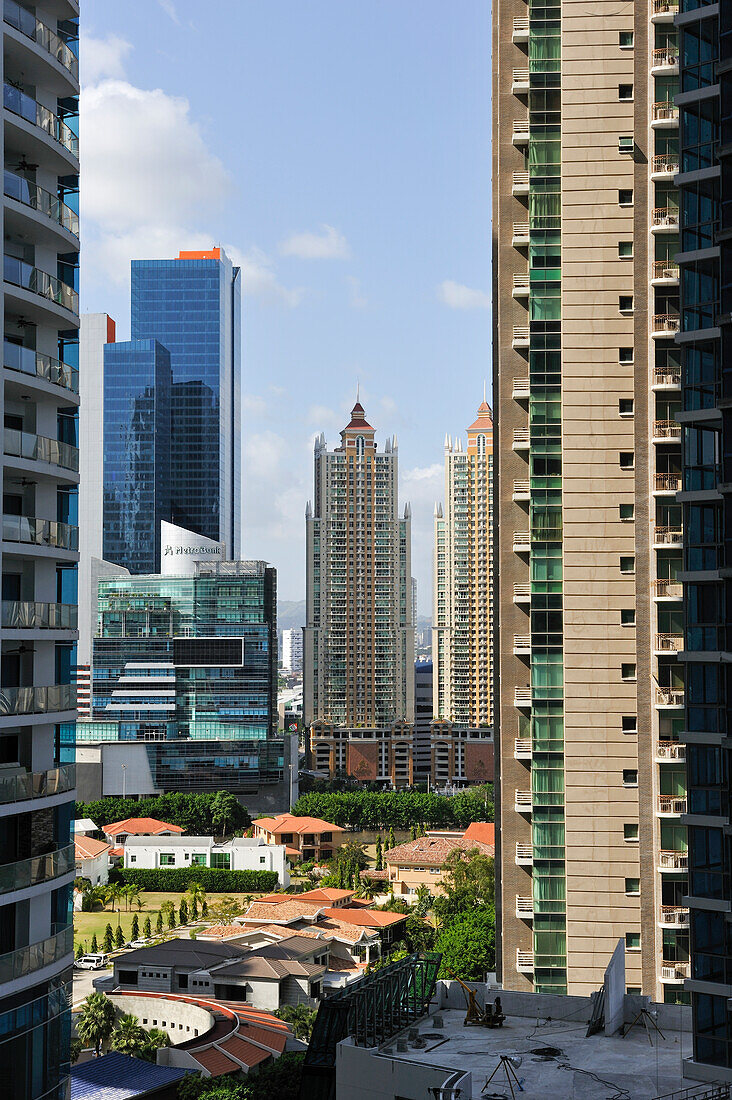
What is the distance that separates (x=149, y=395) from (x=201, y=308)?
16.4m

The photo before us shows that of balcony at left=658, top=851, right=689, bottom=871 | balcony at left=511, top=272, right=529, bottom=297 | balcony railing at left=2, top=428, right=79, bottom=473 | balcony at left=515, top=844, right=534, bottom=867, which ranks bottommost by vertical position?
balcony at left=515, top=844, right=534, bottom=867

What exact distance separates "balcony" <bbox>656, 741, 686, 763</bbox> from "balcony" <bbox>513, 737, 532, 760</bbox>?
4.27 metres

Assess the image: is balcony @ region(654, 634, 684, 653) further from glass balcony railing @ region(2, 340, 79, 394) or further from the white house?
the white house

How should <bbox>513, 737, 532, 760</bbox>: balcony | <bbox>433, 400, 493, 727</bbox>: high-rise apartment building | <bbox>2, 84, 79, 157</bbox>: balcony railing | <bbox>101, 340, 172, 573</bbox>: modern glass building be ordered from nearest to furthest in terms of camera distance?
1. <bbox>2, 84, 79, 157</bbox>: balcony railing
2. <bbox>513, 737, 532, 760</bbox>: balcony
3. <bbox>433, 400, 493, 727</bbox>: high-rise apartment building
4. <bbox>101, 340, 172, 573</bbox>: modern glass building

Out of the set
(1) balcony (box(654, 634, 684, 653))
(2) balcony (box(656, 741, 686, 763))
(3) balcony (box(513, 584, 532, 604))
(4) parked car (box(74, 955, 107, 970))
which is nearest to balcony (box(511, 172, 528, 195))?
(3) balcony (box(513, 584, 532, 604))

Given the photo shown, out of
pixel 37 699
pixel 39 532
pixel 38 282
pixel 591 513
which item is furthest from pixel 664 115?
pixel 37 699

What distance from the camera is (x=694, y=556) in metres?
21.8

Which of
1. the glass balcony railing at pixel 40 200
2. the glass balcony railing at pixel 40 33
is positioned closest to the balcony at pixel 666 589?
the glass balcony railing at pixel 40 200

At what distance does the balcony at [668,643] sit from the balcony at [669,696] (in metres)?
1.05

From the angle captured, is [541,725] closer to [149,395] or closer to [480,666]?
[480,666]

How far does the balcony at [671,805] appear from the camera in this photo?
3372cm

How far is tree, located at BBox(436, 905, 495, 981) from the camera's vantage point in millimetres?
52438

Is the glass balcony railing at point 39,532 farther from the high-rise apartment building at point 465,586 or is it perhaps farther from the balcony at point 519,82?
the high-rise apartment building at point 465,586

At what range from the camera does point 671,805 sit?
33844mm
